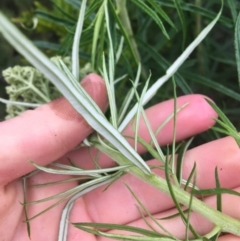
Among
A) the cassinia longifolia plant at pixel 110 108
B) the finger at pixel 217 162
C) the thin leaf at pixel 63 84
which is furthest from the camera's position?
the finger at pixel 217 162

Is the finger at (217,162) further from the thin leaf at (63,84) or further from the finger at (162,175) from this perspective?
the thin leaf at (63,84)

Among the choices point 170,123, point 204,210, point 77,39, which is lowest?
point 204,210

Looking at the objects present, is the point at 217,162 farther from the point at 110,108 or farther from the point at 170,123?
the point at 110,108

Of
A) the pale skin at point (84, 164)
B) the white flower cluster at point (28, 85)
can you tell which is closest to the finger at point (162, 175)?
the pale skin at point (84, 164)

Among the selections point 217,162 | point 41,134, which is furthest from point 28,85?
point 217,162

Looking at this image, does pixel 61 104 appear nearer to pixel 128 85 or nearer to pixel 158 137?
pixel 158 137

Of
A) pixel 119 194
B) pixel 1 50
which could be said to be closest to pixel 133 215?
pixel 119 194

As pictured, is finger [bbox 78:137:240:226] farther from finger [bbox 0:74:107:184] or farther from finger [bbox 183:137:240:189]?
finger [bbox 0:74:107:184]
